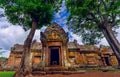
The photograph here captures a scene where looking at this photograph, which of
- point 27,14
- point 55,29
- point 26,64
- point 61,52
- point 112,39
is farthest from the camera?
point 55,29

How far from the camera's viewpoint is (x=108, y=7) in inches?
766

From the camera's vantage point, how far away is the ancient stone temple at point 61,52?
23.8 metres

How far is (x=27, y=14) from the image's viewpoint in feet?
63.6

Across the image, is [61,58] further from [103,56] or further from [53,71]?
[103,56]

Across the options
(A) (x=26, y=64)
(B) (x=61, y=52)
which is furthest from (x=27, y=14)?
(B) (x=61, y=52)

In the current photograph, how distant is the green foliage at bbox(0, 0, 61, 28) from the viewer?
17.7m

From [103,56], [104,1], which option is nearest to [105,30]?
[104,1]

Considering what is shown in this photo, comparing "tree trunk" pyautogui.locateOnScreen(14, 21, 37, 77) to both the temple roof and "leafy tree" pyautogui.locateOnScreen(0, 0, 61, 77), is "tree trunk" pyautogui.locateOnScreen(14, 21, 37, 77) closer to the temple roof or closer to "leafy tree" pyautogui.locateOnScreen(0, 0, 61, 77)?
"leafy tree" pyautogui.locateOnScreen(0, 0, 61, 77)

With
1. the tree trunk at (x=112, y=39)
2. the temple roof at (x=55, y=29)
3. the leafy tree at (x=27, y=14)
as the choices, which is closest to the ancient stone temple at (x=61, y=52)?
the temple roof at (x=55, y=29)

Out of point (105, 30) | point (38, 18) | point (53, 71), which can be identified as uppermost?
point (38, 18)

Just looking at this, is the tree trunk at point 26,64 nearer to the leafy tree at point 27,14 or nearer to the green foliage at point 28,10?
the leafy tree at point 27,14

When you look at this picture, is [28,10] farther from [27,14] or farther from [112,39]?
[112,39]

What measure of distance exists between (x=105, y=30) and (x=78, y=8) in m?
4.08

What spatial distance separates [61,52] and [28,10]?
8.30 metres
